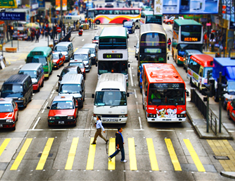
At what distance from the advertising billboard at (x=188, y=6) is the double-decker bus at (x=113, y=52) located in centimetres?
1537

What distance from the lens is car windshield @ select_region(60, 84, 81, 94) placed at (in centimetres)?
2673

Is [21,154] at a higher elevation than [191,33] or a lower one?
lower

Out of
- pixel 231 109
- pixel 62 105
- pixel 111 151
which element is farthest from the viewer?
pixel 231 109

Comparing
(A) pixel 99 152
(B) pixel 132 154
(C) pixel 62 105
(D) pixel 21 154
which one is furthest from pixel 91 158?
(C) pixel 62 105

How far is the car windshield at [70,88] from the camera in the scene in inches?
1053

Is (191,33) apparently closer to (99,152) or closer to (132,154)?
(132,154)

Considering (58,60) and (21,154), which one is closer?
(21,154)

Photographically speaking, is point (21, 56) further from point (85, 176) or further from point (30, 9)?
point (85, 176)

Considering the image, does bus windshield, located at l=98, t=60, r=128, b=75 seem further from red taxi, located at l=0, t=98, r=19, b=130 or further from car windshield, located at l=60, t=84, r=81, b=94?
red taxi, located at l=0, t=98, r=19, b=130

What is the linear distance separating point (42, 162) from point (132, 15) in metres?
66.1

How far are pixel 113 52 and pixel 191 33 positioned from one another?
1386cm

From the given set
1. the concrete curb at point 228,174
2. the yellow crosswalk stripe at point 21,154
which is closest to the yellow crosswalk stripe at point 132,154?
the concrete curb at point 228,174

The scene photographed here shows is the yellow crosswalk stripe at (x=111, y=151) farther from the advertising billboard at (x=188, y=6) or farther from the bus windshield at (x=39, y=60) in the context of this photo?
the advertising billboard at (x=188, y=6)

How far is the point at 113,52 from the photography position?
3012 centimetres
